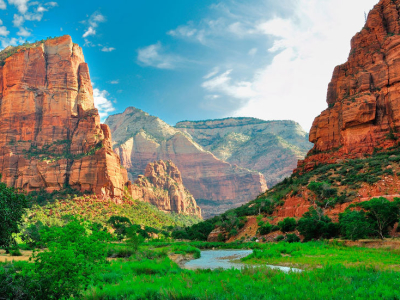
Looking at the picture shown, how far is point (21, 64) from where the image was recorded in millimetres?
101875

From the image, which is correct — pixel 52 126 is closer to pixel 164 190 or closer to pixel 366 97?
pixel 164 190

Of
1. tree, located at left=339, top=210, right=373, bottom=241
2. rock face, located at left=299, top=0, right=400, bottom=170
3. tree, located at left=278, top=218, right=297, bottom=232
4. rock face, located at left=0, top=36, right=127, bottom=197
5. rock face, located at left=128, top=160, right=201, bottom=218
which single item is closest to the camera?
tree, located at left=339, top=210, right=373, bottom=241

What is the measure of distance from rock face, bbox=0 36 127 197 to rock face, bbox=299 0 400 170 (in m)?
60.9

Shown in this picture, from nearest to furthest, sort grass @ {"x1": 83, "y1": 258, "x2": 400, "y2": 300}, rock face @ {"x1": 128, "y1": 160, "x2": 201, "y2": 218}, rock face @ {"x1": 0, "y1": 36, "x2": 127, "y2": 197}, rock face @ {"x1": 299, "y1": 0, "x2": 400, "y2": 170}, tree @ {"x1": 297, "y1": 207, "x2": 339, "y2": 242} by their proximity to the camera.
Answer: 1. grass @ {"x1": 83, "y1": 258, "x2": 400, "y2": 300}
2. tree @ {"x1": 297, "y1": 207, "x2": 339, "y2": 242}
3. rock face @ {"x1": 299, "y1": 0, "x2": 400, "y2": 170}
4. rock face @ {"x1": 0, "y1": 36, "x2": 127, "y2": 197}
5. rock face @ {"x1": 128, "y1": 160, "x2": 201, "y2": 218}

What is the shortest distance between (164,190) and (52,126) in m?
77.2

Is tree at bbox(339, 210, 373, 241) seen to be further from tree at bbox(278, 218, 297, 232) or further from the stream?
tree at bbox(278, 218, 297, 232)

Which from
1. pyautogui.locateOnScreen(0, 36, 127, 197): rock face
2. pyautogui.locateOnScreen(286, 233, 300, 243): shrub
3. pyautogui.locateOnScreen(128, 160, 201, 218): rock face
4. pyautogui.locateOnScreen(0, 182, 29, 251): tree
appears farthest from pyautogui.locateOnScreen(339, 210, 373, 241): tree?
pyautogui.locateOnScreen(128, 160, 201, 218): rock face

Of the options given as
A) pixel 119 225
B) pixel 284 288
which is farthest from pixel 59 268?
pixel 119 225

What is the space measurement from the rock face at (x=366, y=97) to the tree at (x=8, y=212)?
53777mm

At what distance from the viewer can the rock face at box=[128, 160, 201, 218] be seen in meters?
148

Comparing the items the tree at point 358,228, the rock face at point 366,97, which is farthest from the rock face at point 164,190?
the tree at point 358,228

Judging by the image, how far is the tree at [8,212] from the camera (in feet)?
36.5

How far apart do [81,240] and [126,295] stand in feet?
9.76

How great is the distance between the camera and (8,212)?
37.0 ft
